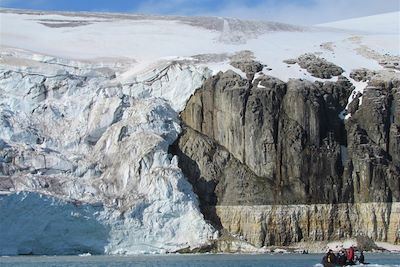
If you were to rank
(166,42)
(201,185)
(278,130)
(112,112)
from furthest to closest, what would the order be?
1. (166,42)
2. (112,112)
3. (278,130)
4. (201,185)

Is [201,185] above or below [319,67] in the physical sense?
below

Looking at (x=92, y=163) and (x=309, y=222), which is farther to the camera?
(x=92, y=163)

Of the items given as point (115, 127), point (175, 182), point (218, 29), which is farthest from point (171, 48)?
point (175, 182)

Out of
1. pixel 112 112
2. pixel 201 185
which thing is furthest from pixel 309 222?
pixel 112 112

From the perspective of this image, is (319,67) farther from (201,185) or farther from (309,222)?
(201,185)

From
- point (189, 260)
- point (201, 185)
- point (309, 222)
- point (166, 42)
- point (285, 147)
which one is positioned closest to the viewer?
point (189, 260)
